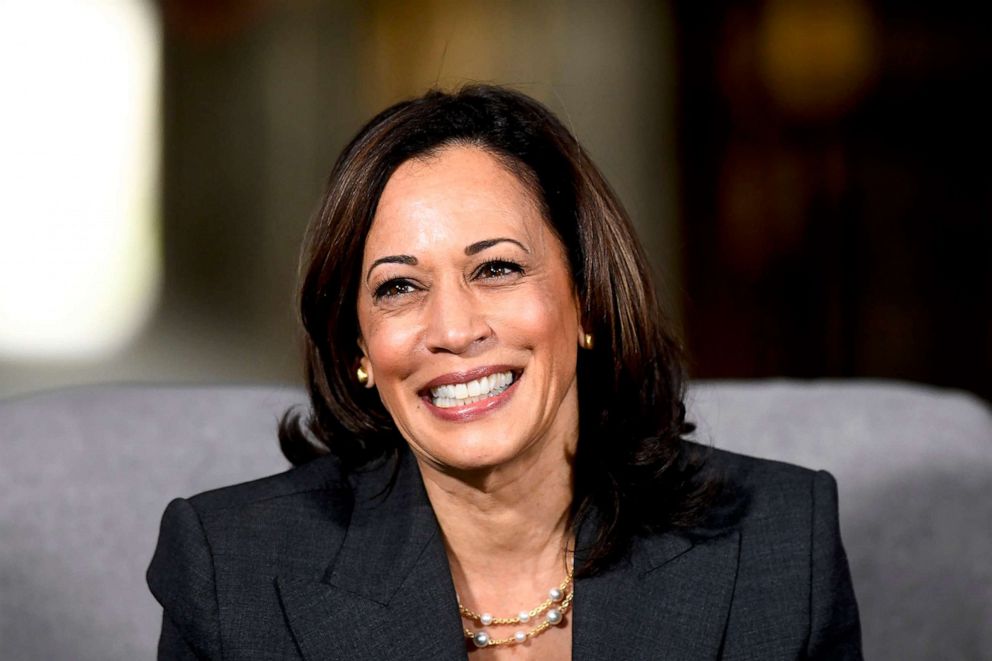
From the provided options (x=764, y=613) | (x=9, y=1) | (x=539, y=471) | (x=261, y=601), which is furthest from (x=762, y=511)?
(x=9, y=1)

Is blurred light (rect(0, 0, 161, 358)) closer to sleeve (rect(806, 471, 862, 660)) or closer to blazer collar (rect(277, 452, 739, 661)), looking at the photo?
blazer collar (rect(277, 452, 739, 661))

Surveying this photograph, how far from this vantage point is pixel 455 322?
1.52 m

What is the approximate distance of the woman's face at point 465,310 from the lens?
155 centimetres

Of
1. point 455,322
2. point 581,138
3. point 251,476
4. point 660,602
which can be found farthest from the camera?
point 581,138

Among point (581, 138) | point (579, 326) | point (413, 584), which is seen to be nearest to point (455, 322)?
point (579, 326)

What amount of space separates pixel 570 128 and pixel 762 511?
0.60 m

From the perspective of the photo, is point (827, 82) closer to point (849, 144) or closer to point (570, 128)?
point (849, 144)

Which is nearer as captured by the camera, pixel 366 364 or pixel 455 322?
pixel 455 322

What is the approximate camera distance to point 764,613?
1.62 m

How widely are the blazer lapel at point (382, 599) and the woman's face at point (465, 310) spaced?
133 mm

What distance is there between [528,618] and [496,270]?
49cm

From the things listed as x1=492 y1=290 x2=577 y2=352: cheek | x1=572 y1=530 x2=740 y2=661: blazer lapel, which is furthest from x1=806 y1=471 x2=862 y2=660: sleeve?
x1=492 y1=290 x2=577 y2=352: cheek

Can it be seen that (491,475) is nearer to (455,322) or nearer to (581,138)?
(455,322)

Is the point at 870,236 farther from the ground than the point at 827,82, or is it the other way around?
the point at 827,82
